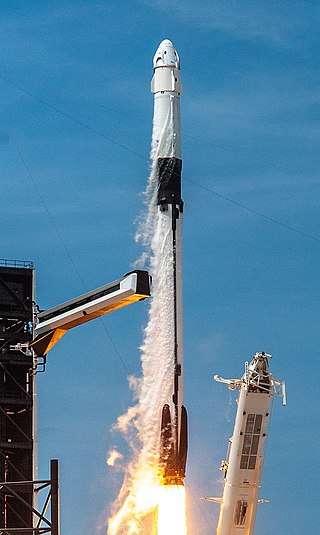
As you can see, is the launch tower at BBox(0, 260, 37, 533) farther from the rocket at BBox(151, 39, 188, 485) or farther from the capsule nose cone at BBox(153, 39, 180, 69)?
the capsule nose cone at BBox(153, 39, 180, 69)

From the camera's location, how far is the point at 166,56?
59375mm

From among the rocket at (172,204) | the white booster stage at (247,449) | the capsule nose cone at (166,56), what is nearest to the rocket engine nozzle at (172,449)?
the rocket at (172,204)

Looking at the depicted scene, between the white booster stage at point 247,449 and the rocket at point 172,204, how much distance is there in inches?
156

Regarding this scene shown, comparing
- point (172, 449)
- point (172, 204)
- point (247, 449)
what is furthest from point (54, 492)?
point (172, 204)

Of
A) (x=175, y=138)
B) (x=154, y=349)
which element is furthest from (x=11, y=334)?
(x=175, y=138)

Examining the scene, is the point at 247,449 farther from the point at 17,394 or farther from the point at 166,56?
the point at 166,56

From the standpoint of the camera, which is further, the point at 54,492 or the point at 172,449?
the point at 172,449

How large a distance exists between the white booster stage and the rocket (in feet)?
13.0

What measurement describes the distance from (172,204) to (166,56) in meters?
6.22

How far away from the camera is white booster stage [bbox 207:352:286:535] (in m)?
51.5

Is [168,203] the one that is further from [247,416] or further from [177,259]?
[247,416]

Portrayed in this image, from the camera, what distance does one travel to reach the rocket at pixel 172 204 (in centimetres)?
5625

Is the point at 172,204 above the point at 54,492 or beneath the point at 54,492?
above

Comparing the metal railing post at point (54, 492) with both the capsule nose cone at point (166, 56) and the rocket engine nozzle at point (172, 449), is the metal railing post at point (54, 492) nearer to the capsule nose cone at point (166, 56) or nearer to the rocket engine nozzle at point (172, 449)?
the rocket engine nozzle at point (172, 449)
